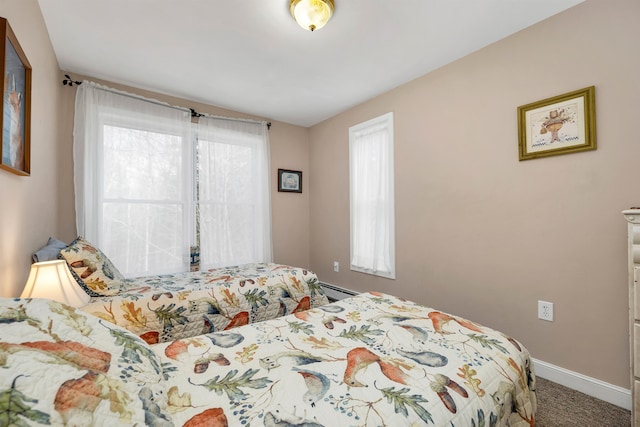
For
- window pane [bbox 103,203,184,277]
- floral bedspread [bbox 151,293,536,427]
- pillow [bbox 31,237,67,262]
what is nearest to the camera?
floral bedspread [bbox 151,293,536,427]

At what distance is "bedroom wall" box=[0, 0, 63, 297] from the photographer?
1390mm

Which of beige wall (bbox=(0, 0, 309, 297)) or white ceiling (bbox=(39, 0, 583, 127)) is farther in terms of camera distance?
white ceiling (bbox=(39, 0, 583, 127))

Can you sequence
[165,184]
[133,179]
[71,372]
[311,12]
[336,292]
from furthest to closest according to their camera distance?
[336,292]
[165,184]
[133,179]
[311,12]
[71,372]

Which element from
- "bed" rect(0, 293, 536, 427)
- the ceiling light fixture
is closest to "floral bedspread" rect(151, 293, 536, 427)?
"bed" rect(0, 293, 536, 427)

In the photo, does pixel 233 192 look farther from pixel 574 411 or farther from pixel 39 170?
pixel 574 411

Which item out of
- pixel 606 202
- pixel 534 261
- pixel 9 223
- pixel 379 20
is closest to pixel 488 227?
pixel 534 261

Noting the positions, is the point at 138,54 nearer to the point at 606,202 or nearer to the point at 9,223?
the point at 9,223

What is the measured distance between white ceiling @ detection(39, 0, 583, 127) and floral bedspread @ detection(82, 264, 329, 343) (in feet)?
6.30

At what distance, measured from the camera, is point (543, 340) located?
197 cm

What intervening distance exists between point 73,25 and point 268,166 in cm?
217

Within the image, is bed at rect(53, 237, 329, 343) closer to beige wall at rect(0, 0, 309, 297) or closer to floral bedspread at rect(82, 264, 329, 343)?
floral bedspread at rect(82, 264, 329, 343)

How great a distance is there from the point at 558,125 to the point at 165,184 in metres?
3.53

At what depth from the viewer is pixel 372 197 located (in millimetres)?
3268

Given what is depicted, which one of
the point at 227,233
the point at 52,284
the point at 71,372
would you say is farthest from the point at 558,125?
the point at 227,233
